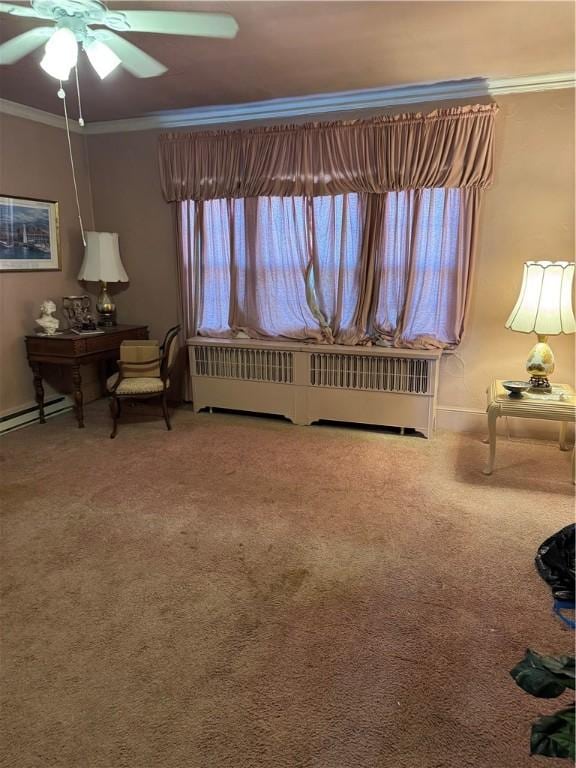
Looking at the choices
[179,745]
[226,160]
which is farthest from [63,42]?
[179,745]

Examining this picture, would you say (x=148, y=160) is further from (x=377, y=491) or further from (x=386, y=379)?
(x=377, y=491)

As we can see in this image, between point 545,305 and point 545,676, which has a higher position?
point 545,305

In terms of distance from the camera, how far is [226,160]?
166 inches

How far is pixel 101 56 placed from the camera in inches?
91.4

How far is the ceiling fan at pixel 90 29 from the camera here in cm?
208

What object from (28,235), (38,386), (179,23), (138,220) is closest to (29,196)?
(28,235)

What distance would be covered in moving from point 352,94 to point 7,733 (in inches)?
159

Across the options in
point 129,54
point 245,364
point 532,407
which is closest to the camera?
point 129,54

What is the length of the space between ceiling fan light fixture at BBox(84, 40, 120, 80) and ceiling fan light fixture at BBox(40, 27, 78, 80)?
92 millimetres

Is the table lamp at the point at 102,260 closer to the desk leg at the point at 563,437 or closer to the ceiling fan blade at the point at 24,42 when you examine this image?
the ceiling fan blade at the point at 24,42

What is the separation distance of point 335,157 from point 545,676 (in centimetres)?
373

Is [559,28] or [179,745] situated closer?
[179,745]

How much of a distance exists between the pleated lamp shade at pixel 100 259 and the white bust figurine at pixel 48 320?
1.42 feet

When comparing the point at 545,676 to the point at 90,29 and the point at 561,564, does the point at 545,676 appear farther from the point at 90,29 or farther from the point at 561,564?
the point at 90,29
